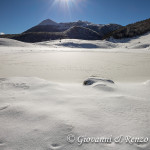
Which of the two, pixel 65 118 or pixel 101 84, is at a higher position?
pixel 101 84

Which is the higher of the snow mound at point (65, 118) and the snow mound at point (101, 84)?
the snow mound at point (101, 84)

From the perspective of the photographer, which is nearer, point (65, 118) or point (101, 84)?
point (65, 118)

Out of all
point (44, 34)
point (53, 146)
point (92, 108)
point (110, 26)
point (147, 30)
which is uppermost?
point (110, 26)

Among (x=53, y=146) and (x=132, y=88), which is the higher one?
(x=132, y=88)

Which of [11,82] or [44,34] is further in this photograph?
[44,34]

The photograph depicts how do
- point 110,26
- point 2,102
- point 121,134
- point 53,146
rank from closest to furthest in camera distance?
point 53,146, point 121,134, point 2,102, point 110,26

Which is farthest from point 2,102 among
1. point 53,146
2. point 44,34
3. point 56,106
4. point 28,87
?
point 44,34

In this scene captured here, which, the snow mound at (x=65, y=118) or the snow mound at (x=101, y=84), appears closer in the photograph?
the snow mound at (x=65, y=118)

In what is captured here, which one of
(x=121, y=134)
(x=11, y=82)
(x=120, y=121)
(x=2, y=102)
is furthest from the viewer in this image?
(x=11, y=82)

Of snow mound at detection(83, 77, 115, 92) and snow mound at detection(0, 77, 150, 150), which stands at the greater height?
snow mound at detection(83, 77, 115, 92)

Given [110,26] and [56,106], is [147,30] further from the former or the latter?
[110,26]

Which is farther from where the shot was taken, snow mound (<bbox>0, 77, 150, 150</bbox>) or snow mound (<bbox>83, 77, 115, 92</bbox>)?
snow mound (<bbox>83, 77, 115, 92</bbox>)

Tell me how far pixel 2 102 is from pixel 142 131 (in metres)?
1.75

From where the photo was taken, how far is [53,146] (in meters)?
1.09
